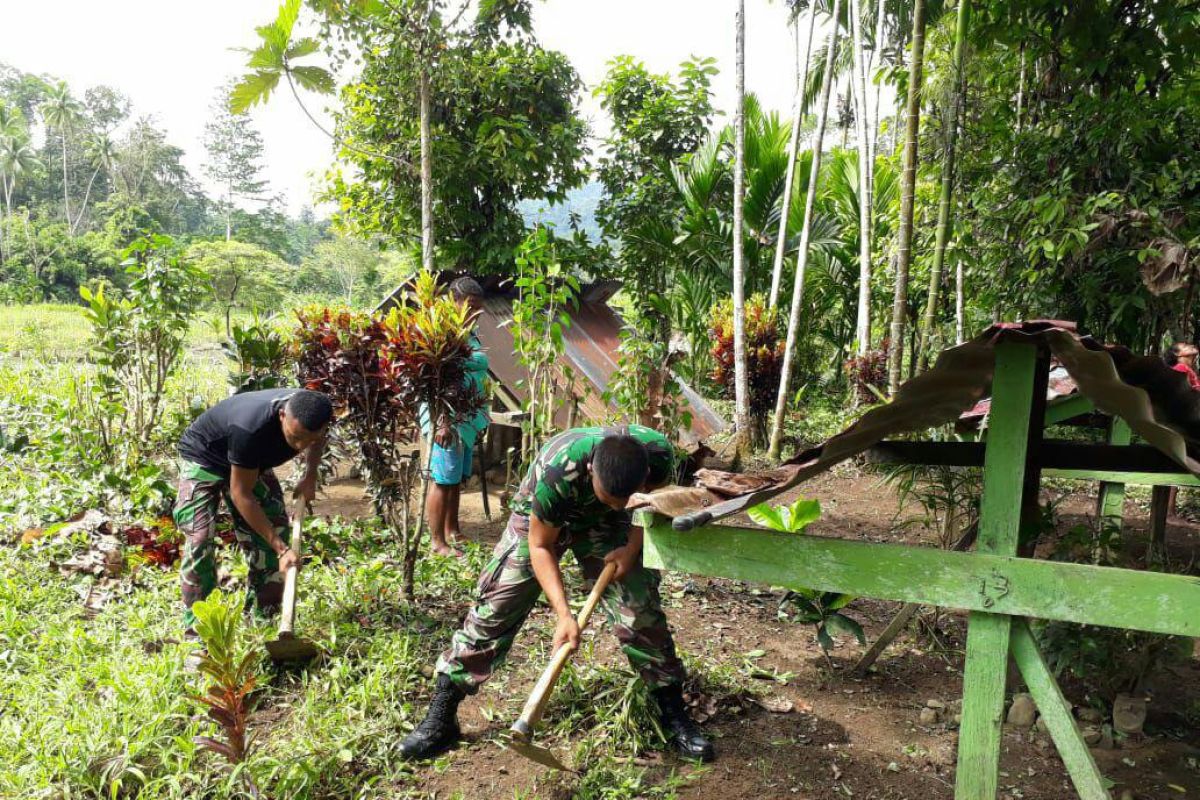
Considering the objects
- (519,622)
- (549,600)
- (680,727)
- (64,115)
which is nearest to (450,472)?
(519,622)

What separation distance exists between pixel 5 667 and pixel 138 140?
50.7 meters

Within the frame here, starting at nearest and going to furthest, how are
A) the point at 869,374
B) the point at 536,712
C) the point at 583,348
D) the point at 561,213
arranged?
1. the point at 536,712
2. the point at 583,348
3. the point at 869,374
4. the point at 561,213

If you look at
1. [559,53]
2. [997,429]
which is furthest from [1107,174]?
[559,53]

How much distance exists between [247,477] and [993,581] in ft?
10.1


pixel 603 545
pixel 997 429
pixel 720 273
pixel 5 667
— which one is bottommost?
pixel 5 667

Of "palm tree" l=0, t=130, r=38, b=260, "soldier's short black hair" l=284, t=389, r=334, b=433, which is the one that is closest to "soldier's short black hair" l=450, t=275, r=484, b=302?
"soldier's short black hair" l=284, t=389, r=334, b=433

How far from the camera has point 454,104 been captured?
315 inches

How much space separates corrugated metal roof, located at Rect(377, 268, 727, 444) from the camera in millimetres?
6605

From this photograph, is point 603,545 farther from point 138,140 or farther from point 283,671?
point 138,140

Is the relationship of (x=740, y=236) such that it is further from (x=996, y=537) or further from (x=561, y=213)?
(x=996, y=537)

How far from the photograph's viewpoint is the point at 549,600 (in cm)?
288

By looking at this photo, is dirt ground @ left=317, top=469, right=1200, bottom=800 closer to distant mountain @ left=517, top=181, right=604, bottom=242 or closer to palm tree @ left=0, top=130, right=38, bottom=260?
distant mountain @ left=517, top=181, right=604, bottom=242

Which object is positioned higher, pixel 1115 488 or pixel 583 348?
pixel 583 348

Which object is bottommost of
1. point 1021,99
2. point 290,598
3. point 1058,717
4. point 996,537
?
point 290,598
